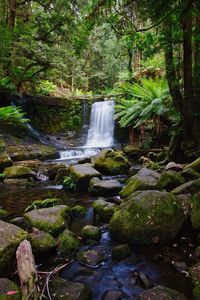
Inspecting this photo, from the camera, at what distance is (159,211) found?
12.2 feet

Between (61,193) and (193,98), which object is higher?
(193,98)

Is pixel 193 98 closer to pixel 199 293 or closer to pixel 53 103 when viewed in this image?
pixel 199 293

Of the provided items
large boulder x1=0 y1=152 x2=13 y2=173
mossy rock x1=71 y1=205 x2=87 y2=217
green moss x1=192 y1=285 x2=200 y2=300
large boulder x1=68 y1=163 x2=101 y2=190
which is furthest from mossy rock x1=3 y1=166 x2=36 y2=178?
green moss x1=192 y1=285 x2=200 y2=300

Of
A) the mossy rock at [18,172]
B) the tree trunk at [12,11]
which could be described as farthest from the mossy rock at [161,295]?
the tree trunk at [12,11]

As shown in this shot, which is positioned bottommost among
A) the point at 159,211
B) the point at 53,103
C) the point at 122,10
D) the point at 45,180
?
the point at 45,180

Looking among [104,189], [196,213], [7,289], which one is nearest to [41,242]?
[7,289]

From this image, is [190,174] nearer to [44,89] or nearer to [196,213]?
[196,213]

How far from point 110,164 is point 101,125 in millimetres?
6815

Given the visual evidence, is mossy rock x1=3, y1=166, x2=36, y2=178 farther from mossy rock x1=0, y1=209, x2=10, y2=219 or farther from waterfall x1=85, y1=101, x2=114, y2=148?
waterfall x1=85, y1=101, x2=114, y2=148

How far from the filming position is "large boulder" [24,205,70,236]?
13.0 feet

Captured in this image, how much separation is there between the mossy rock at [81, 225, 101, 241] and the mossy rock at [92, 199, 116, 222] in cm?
53

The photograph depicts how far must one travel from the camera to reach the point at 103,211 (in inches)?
184

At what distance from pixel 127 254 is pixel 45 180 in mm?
4495

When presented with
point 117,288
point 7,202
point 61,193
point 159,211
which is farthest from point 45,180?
point 117,288
